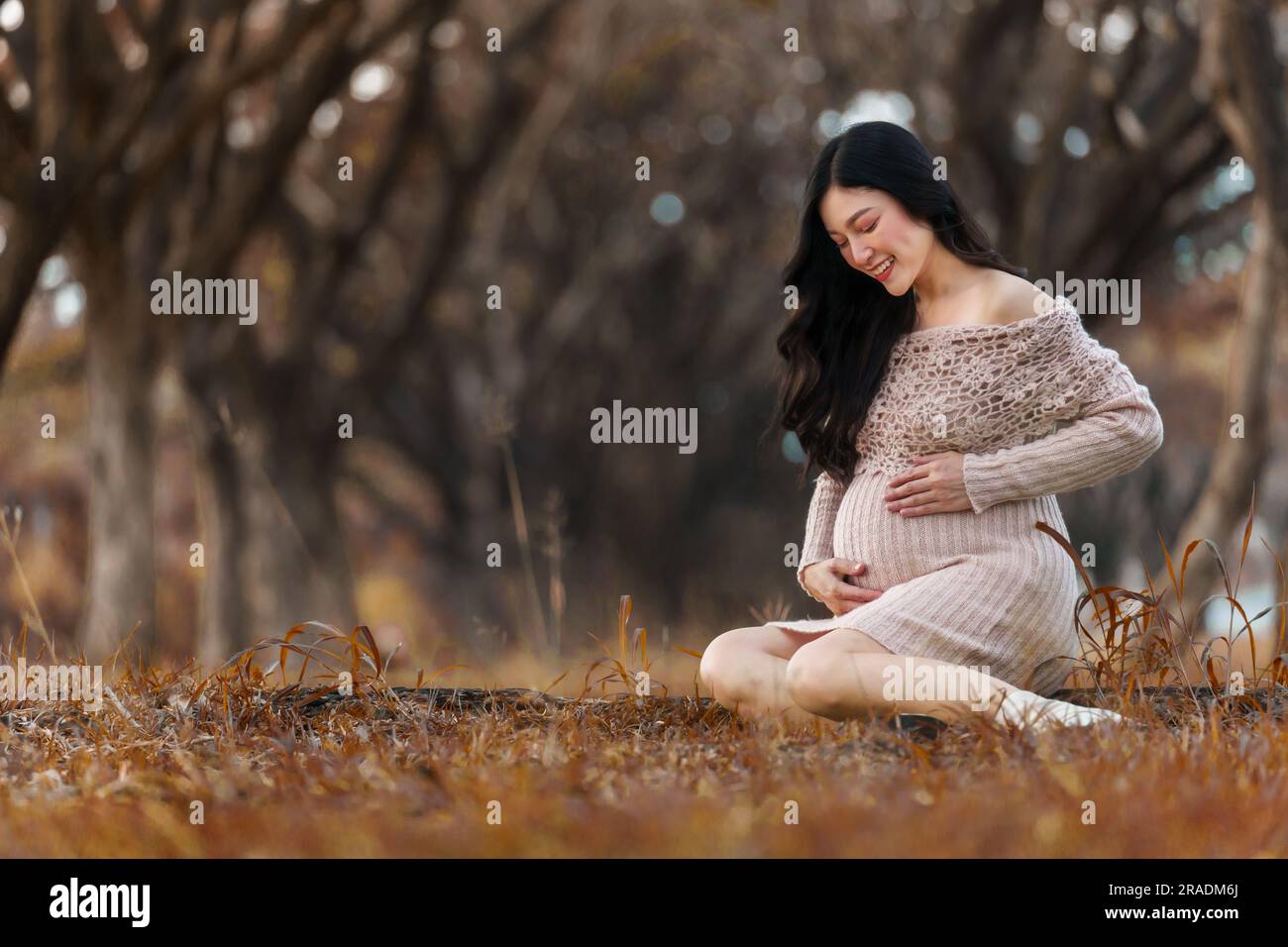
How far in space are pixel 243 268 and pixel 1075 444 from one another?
39.4 feet

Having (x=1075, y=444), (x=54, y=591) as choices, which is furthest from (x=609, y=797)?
(x=54, y=591)

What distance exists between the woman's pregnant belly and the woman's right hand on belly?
3 cm

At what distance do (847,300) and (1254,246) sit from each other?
154 inches

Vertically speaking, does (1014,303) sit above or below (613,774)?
above

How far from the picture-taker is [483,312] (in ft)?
48.0

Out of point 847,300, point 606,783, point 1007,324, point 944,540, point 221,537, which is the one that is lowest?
point 606,783

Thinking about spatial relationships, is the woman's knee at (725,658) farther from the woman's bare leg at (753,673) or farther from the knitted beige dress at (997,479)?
the knitted beige dress at (997,479)

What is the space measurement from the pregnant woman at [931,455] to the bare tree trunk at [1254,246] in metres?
3.04

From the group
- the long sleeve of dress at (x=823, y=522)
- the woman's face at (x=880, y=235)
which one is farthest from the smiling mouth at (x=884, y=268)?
the long sleeve of dress at (x=823, y=522)

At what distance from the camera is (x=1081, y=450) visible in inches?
146

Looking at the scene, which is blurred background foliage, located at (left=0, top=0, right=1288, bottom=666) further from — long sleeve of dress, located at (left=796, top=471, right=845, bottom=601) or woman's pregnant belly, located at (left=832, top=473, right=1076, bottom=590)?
woman's pregnant belly, located at (left=832, top=473, right=1076, bottom=590)

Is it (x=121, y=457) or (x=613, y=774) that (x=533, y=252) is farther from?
(x=613, y=774)

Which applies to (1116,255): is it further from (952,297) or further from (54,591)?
(54,591)

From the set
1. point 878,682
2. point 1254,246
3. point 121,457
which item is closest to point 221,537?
point 121,457
